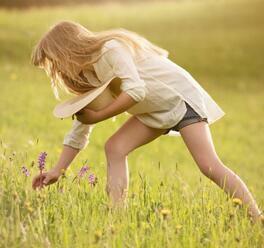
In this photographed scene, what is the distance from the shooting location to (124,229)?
12.3 ft

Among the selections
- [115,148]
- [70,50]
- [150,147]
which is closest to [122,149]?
[115,148]

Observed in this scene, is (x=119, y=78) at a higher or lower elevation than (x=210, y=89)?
higher

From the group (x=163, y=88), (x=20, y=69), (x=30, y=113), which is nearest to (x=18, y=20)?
(x=20, y=69)

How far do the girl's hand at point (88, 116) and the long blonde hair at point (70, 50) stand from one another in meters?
0.21

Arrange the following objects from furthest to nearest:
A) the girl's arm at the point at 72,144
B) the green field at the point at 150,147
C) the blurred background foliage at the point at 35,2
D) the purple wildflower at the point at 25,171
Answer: the blurred background foliage at the point at 35,2 → the girl's arm at the point at 72,144 → the purple wildflower at the point at 25,171 → the green field at the point at 150,147

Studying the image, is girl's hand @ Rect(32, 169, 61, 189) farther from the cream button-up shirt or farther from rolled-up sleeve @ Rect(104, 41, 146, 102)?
rolled-up sleeve @ Rect(104, 41, 146, 102)

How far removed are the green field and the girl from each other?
0.13 meters

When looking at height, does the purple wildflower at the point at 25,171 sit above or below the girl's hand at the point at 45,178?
above

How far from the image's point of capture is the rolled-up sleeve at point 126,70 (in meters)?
4.39

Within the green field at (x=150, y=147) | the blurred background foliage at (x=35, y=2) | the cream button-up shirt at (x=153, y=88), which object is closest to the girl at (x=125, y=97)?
the cream button-up shirt at (x=153, y=88)

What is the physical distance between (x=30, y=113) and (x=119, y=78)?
7.00m

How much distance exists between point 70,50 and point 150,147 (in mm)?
6397

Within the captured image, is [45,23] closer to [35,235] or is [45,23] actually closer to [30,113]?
[30,113]

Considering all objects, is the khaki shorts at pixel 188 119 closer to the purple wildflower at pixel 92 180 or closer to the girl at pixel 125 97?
the girl at pixel 125 97
